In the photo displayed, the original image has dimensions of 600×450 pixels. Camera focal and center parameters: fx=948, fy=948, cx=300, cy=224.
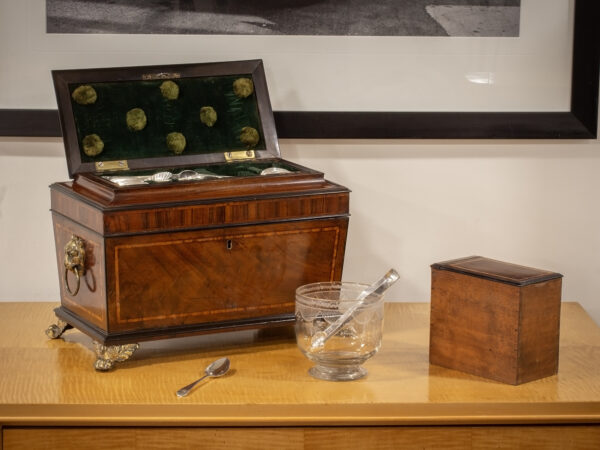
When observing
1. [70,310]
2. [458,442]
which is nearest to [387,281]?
[458,442]

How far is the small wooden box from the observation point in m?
1.63

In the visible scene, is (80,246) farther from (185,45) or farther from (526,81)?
(526,81)

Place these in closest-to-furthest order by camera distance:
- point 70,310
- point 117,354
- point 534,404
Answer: point 534,404 → point 117,354 → point 70,310

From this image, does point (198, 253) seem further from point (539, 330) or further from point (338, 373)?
point (539, 330)

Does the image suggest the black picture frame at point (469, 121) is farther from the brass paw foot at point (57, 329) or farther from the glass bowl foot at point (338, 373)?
the glass bowl foot at point (338, 373)

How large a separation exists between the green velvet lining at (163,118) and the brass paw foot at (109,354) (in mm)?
391

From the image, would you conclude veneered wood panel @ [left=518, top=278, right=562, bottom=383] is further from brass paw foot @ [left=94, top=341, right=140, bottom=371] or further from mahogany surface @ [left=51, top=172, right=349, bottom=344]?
brass paw foot @ [left=94, top=341, right=140, bottom=371]

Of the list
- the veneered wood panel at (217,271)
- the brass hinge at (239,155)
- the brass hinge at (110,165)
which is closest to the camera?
the veneered wood panel at (217,271)

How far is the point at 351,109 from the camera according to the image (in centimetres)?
213

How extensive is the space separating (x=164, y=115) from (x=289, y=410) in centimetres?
72

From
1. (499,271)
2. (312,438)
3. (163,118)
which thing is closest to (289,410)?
(312,438)

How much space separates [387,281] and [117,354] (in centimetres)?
51

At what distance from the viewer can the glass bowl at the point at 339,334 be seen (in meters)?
1.69

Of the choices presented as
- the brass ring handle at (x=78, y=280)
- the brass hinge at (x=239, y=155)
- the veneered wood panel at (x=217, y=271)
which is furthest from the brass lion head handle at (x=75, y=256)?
the brass hinge at (x=239, y=155)
